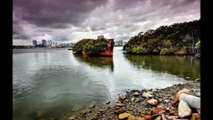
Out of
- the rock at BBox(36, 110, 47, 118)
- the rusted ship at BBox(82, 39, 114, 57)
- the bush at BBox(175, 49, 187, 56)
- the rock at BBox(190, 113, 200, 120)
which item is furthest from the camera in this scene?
the bush at BBox(175, 49, 187, 56)

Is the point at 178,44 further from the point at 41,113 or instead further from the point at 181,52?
the point at 41,113

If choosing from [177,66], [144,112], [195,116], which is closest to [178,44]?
[177,66]

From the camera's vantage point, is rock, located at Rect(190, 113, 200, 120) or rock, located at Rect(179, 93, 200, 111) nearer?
rock, located at Rect(190, 113, 200, 120)

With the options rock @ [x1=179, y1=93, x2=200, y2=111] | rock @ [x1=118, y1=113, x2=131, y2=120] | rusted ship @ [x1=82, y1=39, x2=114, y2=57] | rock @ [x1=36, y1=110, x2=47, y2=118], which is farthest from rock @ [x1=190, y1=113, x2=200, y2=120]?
rusted ship @ [x1=82, y1=39, x2=114, y2=57]

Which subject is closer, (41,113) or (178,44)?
(41,113)

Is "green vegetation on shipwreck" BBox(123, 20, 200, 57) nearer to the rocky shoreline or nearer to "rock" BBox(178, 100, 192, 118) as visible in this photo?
the rocky shoreline

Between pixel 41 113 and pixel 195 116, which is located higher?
pixel 195 116

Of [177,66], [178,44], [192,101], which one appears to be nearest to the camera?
[192,101]

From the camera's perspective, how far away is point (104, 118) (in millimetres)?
8117
